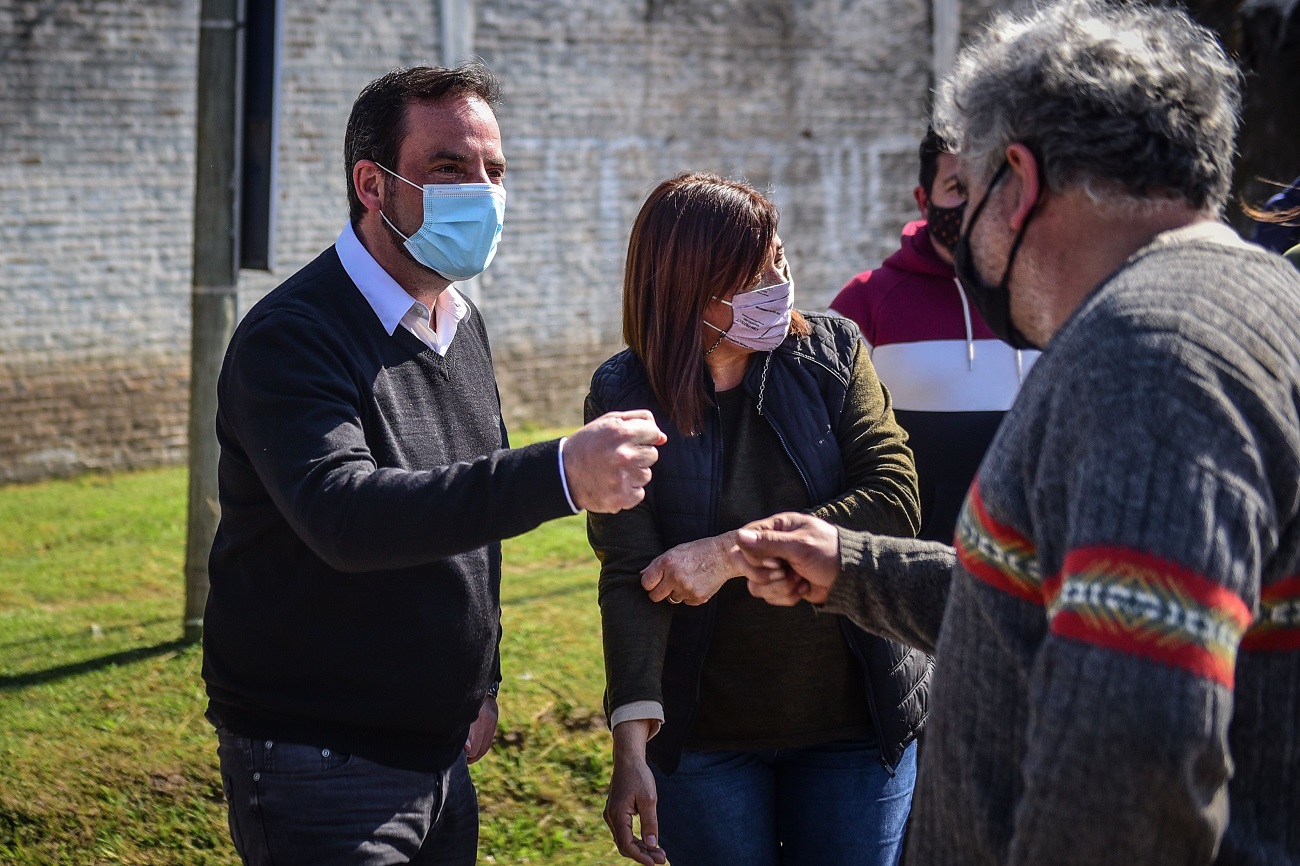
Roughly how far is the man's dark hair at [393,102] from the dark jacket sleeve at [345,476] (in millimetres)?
569

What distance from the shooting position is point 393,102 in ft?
8.91

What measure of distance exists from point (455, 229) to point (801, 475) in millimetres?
933

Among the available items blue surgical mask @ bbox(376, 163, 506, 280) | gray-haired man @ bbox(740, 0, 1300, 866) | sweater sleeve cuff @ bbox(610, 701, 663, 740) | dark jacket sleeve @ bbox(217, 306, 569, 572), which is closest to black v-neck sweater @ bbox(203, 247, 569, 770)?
dark jacket sleeve @ bbox(217, 306, 569, 572)

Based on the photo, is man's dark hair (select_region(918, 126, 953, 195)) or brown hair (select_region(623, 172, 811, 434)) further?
man's dark hair (select_region(918, 126, 953, 195))

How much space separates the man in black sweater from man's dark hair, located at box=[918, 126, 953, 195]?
1.64m

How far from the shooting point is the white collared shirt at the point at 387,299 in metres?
2.53

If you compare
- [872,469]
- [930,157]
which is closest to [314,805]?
[872,469]

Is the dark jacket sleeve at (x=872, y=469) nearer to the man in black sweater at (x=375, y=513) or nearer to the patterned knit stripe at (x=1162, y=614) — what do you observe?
the man in black sweater at (x=375, y=513)

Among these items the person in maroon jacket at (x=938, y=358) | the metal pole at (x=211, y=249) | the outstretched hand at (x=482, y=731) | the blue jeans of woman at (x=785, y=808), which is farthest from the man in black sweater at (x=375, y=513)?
the metal pole at (x=211, y=249)

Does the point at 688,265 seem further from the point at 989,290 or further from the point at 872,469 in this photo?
the point at 989,290

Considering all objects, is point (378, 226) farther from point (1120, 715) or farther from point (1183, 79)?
point (1120, 715)

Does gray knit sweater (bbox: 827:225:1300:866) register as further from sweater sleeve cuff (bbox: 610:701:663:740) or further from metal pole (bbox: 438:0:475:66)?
metal pole (bbox: 438:0:475:66)

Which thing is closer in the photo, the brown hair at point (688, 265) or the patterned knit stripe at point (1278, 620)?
the patterned knit stripe at point (1278, 620)

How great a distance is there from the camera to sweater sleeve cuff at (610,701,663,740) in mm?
2547
